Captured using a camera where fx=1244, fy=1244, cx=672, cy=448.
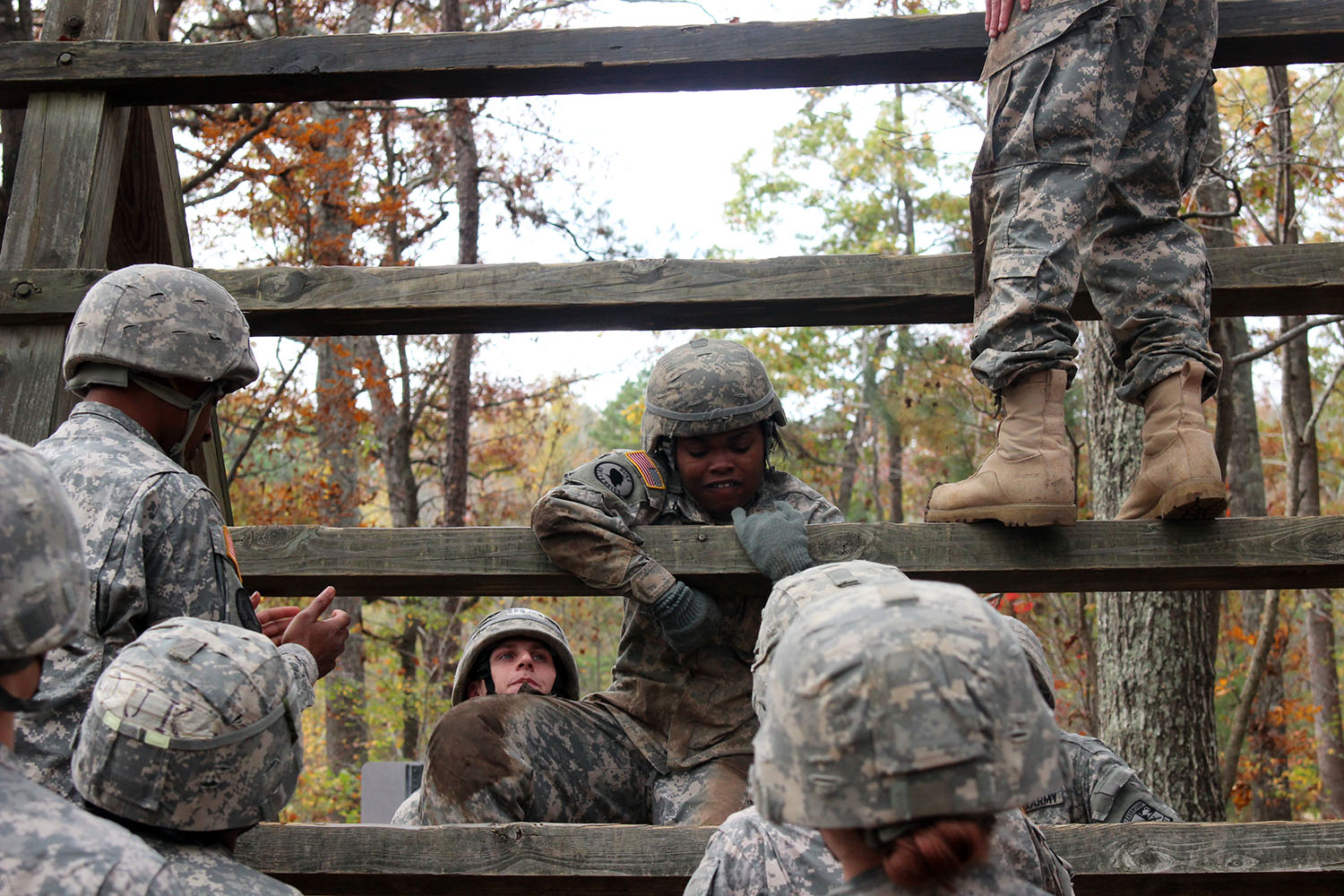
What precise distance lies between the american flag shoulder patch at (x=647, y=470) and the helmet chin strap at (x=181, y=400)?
1.37 m

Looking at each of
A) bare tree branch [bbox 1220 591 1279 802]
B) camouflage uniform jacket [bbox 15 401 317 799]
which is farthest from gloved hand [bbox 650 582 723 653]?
bare tree branch [bbox 1220 591 1279 802]

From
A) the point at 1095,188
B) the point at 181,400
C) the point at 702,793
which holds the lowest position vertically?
the point at 702,793

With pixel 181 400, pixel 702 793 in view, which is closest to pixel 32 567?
pixel 181 400

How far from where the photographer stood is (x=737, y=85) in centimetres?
395

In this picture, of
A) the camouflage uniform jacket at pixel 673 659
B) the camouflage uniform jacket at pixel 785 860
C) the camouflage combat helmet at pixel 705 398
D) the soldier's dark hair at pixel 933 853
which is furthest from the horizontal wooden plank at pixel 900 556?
the soldier's dark hair at pixel 933 853

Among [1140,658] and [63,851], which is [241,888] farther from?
[1140,658]

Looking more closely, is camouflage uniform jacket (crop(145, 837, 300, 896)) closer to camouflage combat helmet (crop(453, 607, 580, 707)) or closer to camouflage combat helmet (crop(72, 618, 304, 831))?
camouflage combat helmet (crop(72, 618, 304, 831))

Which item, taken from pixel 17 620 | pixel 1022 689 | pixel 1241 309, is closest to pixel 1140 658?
pixel 1241 309

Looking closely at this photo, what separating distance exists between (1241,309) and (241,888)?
3286 mm

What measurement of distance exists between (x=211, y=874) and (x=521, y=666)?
8.59 ft

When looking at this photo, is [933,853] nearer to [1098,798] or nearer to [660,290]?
[660,290]

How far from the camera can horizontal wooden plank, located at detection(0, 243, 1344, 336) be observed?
3.61m

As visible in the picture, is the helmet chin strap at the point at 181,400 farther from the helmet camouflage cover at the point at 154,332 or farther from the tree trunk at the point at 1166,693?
the tree trunk at the point at 1166,693

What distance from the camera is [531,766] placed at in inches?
148
